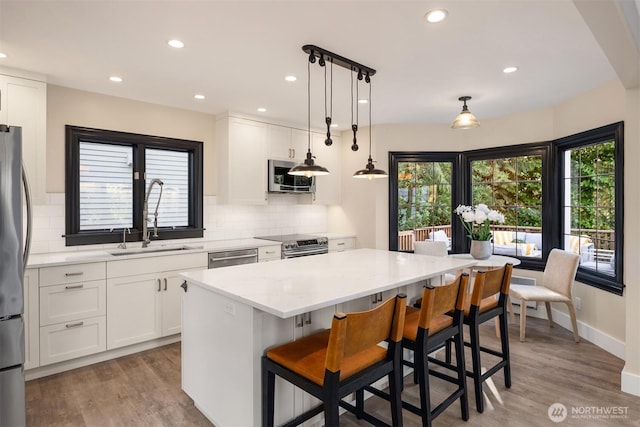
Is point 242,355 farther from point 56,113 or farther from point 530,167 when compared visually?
point 530,167

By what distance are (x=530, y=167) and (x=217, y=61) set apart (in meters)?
3.93

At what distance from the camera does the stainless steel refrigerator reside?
1.87 metres

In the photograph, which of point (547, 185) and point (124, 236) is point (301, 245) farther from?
point (547, 185)

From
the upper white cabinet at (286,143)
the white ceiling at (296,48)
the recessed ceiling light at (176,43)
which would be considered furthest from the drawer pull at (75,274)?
the upper white cabinet at (286,143)

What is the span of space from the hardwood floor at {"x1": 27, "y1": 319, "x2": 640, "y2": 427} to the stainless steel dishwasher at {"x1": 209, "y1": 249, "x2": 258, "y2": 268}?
3.16ft

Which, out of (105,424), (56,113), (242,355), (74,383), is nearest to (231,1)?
(242,355)

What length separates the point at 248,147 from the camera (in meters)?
4.52

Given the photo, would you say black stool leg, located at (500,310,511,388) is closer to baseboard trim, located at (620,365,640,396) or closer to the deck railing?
baseboard trim, located at (620,365,640,396)

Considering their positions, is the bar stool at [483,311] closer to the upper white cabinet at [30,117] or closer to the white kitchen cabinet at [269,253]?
the white kitchen cabinet at [269,253]

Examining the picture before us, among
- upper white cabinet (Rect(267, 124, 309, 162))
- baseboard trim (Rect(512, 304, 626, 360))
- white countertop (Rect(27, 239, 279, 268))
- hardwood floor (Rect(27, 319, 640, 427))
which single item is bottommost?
hardwood floor (Rect(27, 319, 640, 427))

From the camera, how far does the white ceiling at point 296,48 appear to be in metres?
2.14

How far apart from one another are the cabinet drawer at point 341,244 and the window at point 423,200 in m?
0.64

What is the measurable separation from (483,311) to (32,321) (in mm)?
3510

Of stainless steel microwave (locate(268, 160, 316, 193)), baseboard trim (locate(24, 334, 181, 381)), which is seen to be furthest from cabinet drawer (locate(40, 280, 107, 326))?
stainless steel microwave (locate(268, 160, 316, 193))
